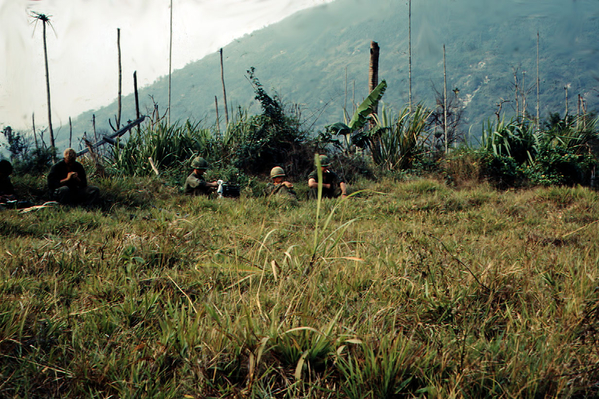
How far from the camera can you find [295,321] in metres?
2.10

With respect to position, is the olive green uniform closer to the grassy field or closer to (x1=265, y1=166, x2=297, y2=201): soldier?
(x1=265, y1=166, x2=297, y2=201): soldier

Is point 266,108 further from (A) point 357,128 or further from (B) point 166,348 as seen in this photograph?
(B) point 166,348

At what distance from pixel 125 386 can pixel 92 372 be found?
245mm

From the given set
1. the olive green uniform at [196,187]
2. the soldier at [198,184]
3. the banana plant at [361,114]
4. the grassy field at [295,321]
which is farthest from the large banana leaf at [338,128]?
the grassy field at [295,321]

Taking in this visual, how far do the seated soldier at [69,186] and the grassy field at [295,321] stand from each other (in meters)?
3.11

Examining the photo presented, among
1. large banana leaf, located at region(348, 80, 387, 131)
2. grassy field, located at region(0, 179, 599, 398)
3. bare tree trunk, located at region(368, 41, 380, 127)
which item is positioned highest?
bare tree trunk, located at region(368, 41, 380, 127)

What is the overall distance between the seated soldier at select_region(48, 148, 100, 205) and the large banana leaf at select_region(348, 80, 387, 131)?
26.9 ft

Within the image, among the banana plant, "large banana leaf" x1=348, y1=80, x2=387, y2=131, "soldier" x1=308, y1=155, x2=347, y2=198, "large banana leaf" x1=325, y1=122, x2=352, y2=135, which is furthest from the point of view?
"large banana leaf" x1=348, y1=80, x2=387, y2=131

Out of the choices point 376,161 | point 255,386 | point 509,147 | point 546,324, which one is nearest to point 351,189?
point 376,161

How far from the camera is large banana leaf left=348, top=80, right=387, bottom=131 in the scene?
12742 millimetres

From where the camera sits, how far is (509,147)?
36.0 feet

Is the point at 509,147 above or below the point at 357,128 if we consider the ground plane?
below

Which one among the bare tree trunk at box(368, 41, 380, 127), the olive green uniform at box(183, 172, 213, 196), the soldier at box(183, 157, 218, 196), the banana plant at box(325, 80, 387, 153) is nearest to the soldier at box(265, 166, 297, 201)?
the soldier at box(183, 157, 218, 196)

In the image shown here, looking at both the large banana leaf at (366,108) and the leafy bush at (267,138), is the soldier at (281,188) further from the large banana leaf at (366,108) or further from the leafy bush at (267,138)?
the large banana leaf at (366,108)
